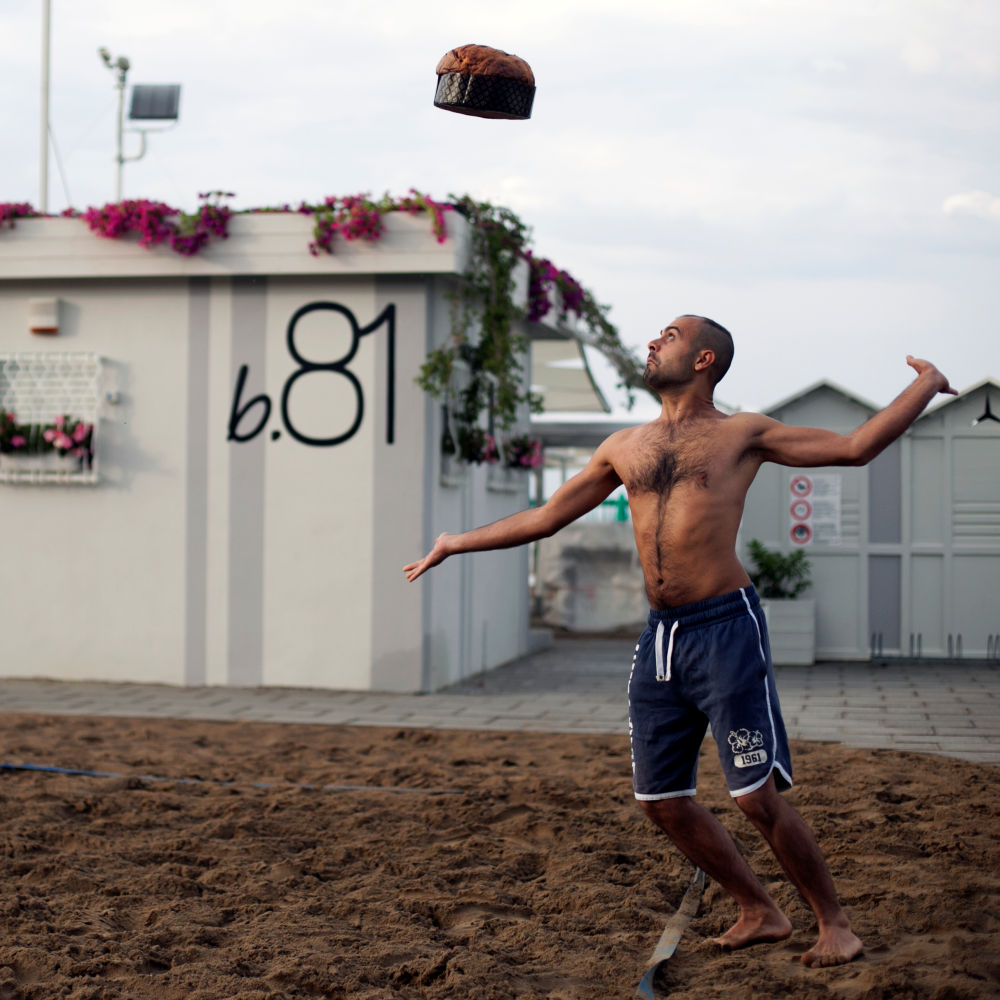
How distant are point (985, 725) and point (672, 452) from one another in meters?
5.25

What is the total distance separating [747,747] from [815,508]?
29.2 feet

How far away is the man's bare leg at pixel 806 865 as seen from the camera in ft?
12.1

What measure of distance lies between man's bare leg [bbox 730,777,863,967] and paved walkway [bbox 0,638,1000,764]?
361cm

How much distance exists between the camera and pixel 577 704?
31.4ft

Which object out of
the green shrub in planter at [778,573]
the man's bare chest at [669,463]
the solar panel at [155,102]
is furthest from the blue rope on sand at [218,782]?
the solar panel at [155,102]

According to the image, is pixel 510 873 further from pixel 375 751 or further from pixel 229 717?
pixel 229 717

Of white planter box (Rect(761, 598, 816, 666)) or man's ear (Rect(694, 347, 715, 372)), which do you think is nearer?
man's ear (Rect(694, 347, 715, 372))

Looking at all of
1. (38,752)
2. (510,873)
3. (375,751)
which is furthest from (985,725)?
(38,752)

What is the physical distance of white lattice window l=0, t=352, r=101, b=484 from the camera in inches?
422

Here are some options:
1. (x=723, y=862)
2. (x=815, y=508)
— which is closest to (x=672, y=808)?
(x=723, y=862)

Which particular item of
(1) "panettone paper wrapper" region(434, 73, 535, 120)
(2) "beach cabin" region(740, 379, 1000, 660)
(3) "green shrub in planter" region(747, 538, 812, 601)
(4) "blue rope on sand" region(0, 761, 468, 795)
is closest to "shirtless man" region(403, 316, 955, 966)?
(1) "panettone paper wrapper" region(434, 73, 535, 120)

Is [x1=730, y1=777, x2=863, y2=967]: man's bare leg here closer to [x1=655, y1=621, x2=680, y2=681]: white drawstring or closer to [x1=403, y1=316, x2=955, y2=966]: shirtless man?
[x1=403, y1=316, x2=955, y2=966]: shirtless man

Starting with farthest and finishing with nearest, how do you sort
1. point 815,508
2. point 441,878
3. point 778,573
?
point 815,508
point 778,573
point 441,878

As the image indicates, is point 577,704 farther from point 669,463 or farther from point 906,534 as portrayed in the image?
point 669,463
